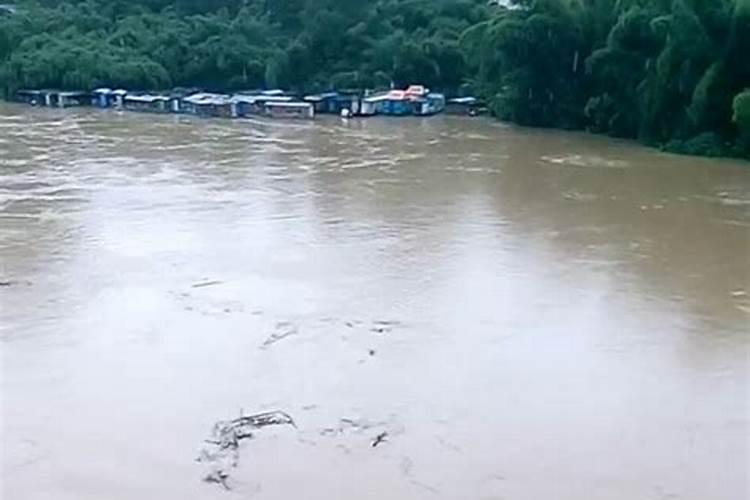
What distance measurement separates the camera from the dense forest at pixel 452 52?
47.4ft

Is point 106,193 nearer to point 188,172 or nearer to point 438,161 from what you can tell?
point 188,172

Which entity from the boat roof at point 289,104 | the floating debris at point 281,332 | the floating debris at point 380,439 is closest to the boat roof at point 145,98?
the boat roof at point 289,104

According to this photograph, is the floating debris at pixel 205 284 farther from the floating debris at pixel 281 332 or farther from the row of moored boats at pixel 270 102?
the row of moored boats at pixel 270 102

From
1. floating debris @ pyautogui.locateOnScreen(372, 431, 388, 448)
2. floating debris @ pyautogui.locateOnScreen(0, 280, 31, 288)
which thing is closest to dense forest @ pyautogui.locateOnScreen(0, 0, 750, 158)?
floating debris @ pyautogui.locateOnScreen(0, 280, 31, 288)

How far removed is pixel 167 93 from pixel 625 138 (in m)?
11.1

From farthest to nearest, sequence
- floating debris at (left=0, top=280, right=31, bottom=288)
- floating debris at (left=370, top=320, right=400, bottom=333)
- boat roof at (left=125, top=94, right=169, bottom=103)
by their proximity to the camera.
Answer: boat roof at (left=125, top=94, right=169, bottom=103) < floating debris at (left=0, top=280, right=31, bottom=288) < floating debris at (left=370, top=320, right=400, bottom=333)

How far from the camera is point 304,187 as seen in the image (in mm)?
12383

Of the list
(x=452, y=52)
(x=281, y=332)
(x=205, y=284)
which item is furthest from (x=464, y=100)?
(x=281, y=332)

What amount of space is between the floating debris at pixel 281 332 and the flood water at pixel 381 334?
3 cm

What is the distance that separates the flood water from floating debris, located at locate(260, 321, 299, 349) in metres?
0.03

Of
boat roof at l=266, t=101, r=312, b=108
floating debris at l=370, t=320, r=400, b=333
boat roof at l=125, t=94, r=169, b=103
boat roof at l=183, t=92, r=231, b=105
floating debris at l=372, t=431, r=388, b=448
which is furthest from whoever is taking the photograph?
boat roof at l=125, t=94, r=169, b=103

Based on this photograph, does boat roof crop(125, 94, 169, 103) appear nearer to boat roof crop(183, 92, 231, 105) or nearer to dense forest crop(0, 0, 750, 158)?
boat roof crop(183, 92, 231, 105)

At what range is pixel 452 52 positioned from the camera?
22.5 meters

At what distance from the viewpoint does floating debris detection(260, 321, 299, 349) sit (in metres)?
6.57
